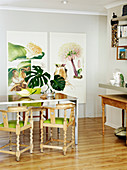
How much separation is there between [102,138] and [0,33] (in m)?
3.30

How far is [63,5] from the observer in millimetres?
6016

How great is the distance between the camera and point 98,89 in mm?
7094

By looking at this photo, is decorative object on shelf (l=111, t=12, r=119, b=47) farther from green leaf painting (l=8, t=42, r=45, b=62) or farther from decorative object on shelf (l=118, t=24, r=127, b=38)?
green leaf painting (l=8, t=42, r=45, b=62)

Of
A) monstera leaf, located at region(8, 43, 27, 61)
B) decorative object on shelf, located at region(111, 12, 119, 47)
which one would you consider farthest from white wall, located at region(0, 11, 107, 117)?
decorative object on shelf, located at region(111, 12, 119, 47)

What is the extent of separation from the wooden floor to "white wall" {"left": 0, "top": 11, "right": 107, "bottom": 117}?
1.93 meters

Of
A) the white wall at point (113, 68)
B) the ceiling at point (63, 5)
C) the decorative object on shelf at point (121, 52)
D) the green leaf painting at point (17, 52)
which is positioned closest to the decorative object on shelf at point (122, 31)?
the decorative object on shelf at point (121, 52)

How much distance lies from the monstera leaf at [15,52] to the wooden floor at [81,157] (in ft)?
6.50

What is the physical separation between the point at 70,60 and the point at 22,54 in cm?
122

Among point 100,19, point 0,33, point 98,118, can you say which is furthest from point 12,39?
point 98,118

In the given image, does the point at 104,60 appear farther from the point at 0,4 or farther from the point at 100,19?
the point at 0,4

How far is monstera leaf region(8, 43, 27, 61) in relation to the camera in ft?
20.5

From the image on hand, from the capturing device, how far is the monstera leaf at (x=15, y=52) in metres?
6.25

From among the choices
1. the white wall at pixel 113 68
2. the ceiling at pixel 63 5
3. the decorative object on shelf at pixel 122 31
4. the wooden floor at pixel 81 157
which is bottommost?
the wooden floor at pixel 81 157

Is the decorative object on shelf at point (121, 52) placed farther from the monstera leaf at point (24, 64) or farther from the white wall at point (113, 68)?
the monstera leaf at point (24, 64)
